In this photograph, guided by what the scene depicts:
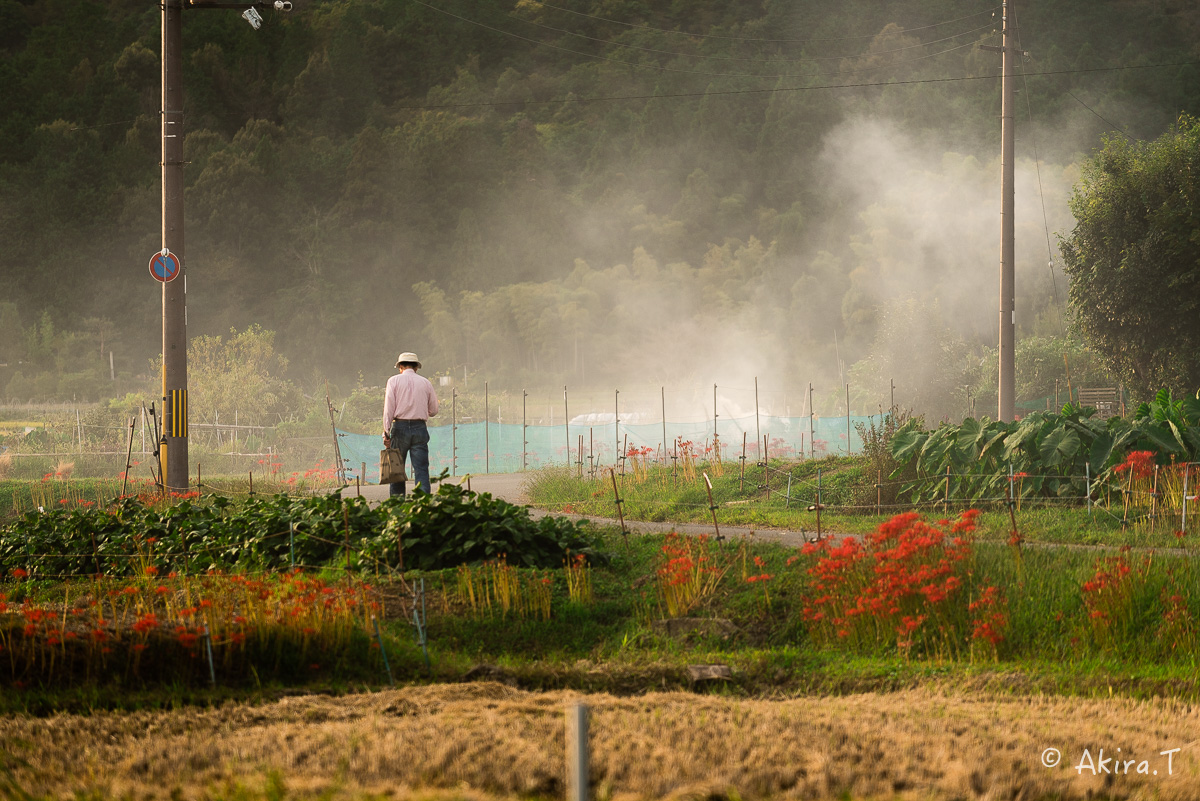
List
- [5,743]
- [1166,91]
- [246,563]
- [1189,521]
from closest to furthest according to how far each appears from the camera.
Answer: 1. [5,743]
2. [246,563]
3. [1189,521]
4. [1166,91]

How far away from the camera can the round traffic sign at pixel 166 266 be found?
11891mm

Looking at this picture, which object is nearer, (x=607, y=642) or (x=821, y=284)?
(x=607, y=642)

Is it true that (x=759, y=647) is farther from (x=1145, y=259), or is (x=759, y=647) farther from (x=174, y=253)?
(x=1145, y=259)

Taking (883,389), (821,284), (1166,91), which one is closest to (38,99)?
(821,284)

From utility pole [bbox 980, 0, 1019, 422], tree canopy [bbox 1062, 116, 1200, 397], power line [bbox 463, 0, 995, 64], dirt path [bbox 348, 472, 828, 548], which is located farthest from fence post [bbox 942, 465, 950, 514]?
power line [bbox 463, 0, 995, 64]

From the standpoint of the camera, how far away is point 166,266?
12.0m

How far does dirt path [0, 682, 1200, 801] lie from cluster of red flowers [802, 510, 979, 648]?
1.67 meters

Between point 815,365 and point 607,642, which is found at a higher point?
point 815,365

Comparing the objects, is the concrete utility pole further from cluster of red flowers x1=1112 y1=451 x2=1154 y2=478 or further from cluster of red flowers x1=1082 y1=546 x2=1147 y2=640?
cluster of red flowers x1=1112 y1=451 x2=1154 y2=478

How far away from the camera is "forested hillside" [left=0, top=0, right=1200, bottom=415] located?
183ft

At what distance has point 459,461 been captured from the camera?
2784cm

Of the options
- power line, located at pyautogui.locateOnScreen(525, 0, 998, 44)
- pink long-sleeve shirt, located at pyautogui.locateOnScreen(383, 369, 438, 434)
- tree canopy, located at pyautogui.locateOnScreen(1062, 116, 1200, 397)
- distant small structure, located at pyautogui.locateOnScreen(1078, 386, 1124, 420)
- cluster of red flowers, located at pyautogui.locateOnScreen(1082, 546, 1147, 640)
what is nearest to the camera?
cluster of red flowers, located at pyautogui.locateOnScreen(1082, 546, 1147, 640)

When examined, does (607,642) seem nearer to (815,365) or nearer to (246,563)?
(246,563)

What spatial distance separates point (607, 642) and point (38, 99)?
227ft
